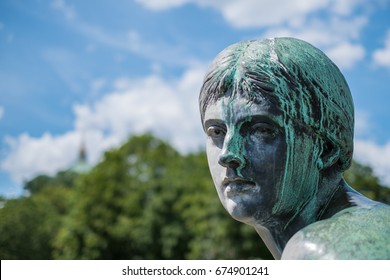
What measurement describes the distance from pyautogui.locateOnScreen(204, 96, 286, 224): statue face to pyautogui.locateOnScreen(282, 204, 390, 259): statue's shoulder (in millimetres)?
351

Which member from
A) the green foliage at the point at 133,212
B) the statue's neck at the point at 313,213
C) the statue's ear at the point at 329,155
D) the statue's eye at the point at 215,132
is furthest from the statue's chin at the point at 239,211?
the green foliage at the point at 133,212

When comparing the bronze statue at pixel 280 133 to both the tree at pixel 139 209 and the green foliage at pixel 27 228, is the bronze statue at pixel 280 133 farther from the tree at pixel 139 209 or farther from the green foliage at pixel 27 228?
the tree at pixel 139 209

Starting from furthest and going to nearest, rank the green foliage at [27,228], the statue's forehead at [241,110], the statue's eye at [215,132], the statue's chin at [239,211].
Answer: the green foliage at [27,228]
the statue's eye at [215,132]
the statue's chin at [239,211]
the statue's forehead at [241,110]

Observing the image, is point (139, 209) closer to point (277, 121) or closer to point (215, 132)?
point (215, 132)

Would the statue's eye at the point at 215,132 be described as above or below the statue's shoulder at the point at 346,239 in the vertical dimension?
above

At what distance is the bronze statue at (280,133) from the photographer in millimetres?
2971

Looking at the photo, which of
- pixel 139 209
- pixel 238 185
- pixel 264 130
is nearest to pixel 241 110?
pixel 264 130

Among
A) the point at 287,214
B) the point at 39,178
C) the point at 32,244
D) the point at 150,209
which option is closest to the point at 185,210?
the point at 150,209

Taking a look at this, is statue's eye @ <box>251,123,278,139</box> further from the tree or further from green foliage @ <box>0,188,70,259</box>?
the tree

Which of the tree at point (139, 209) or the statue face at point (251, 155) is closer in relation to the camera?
the statue face at point (251, 155)

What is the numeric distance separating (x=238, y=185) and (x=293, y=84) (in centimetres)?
57

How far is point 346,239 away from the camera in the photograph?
2.57 meters

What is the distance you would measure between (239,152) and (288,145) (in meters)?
0.24

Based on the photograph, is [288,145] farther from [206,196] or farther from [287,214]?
[206,196]
